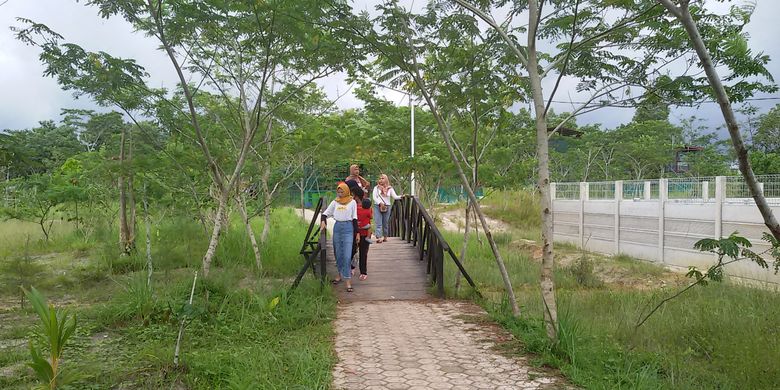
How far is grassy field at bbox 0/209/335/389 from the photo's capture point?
3.96 meters

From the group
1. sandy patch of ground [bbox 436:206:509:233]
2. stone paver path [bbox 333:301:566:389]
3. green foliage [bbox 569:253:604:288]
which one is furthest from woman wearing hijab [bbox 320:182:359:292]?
sandy patch of ground [bbox 436:206:509:233]

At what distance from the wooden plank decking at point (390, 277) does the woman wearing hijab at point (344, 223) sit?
1.16 ft

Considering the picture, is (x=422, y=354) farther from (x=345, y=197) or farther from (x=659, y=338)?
(x=345, y=197)

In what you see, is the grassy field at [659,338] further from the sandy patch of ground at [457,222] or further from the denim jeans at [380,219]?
the sandy patch of ground at [457,222]

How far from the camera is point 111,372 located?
4.04 metres

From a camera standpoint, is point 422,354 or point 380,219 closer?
point 422,354

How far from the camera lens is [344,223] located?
7.07m

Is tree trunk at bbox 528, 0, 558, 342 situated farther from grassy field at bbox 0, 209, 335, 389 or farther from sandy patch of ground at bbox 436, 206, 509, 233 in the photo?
sandy patch of ground at bbox 436, 206, 509, 233

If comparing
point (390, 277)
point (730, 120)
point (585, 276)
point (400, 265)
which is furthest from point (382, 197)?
point (730, 120)

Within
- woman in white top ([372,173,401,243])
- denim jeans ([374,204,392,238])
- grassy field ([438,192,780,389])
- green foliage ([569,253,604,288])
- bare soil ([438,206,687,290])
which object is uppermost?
woman in white top ([372,173,401,243])

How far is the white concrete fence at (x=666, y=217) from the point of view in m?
10.3

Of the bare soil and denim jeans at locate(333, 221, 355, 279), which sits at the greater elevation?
denim jeans at locate(333, 221, 355, 279)

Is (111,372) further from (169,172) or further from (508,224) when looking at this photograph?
(508,224)

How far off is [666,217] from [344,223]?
932 cm
